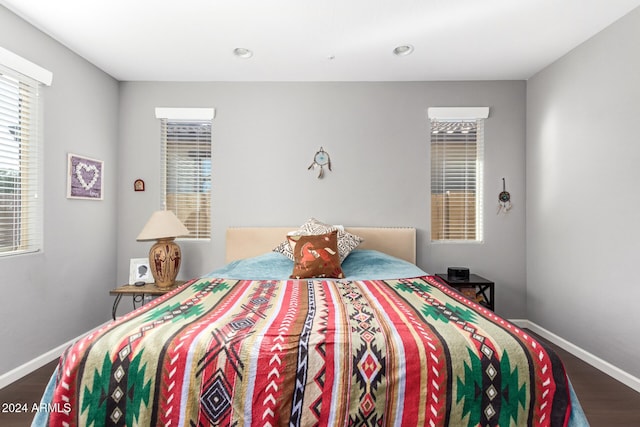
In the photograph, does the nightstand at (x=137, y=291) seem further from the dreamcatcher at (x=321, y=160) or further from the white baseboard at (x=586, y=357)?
the white baseboard at (x=586, y=357)

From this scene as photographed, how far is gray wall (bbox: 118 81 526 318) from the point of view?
3.36 meters

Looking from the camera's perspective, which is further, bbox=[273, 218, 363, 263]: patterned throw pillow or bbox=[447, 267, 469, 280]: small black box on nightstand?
bbox=[447, 267, 469, 280]: small black box on nightstand

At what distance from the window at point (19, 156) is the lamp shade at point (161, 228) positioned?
28.7 inches

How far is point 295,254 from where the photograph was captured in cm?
261

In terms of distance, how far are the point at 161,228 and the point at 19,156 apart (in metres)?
1.08

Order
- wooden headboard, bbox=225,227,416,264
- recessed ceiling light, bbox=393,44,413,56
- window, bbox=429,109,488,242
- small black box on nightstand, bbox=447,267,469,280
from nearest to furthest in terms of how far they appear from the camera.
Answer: recessed ceiling light, bbox=393,44,413,56
small black box on nightstand, bbox=447,267,469,280
wooden headboard, bbox=225,227,416,264
window, bbox=429,109,488,242

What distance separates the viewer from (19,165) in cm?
235

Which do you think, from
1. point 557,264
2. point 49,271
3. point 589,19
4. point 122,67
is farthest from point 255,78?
point 557,264

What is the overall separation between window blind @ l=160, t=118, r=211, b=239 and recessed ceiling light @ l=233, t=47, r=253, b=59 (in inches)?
33.9

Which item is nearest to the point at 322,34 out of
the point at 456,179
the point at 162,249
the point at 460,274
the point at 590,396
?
the point at 456,179

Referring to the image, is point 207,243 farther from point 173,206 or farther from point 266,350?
point 266,350

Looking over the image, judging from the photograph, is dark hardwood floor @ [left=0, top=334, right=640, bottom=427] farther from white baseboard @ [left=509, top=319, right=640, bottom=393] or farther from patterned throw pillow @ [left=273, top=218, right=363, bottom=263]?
patterned throw pillow @ [left=273, top=218, right=363, bottom=263]

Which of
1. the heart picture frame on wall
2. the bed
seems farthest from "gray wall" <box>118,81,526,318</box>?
the bed

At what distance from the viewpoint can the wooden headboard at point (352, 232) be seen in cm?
329
